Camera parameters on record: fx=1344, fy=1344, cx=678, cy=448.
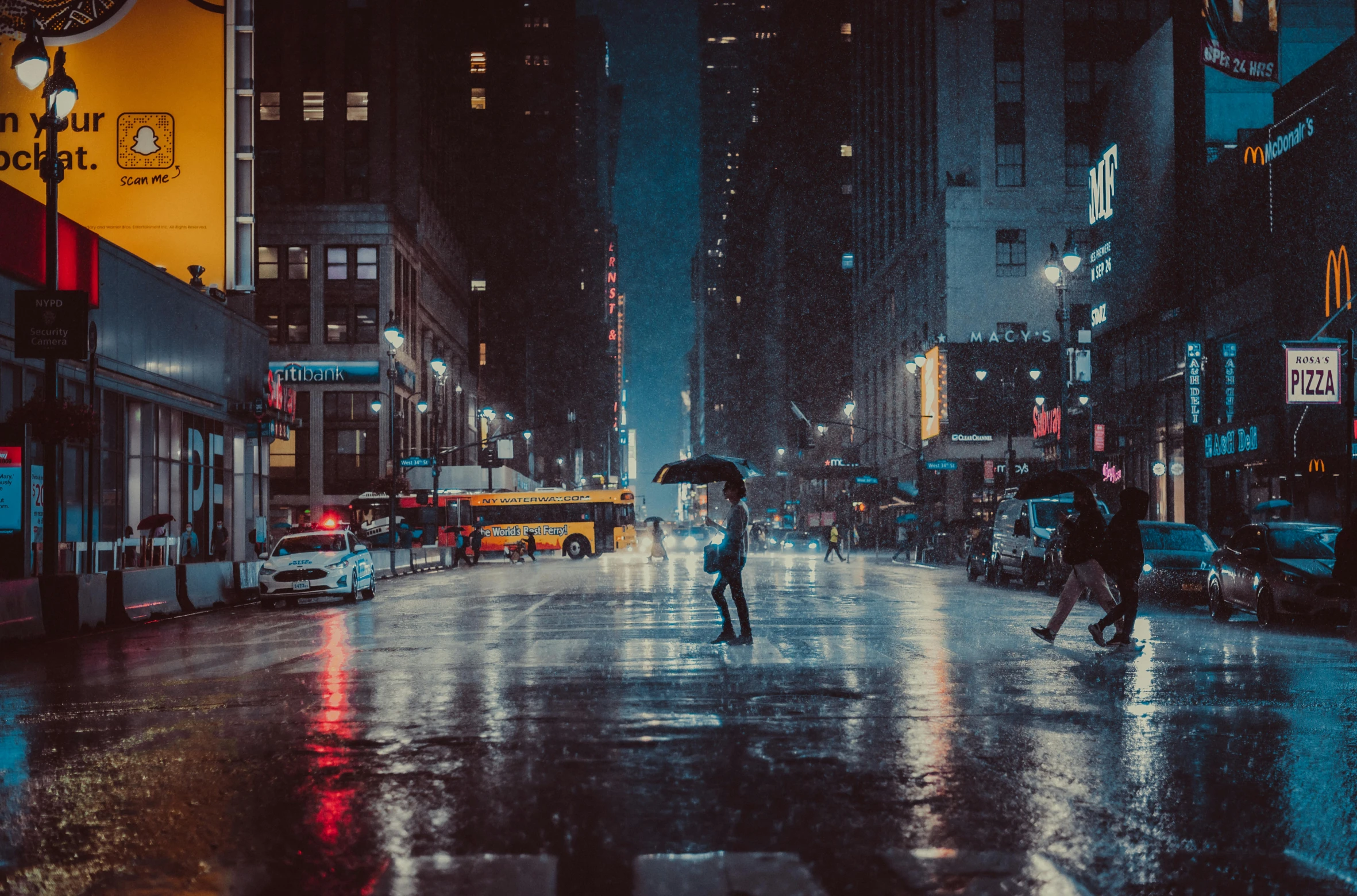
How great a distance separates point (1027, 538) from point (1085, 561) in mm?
15738

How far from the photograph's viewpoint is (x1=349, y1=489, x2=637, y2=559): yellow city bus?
2564 inches

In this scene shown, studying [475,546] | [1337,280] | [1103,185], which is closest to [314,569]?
[1337,280]

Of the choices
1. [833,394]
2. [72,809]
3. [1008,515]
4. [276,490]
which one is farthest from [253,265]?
[833,394]

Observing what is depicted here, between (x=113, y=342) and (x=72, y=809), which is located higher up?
(x=113, y=342)

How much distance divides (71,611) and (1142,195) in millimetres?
41020

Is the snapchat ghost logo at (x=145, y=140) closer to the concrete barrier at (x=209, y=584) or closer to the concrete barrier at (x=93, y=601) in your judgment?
the concrete barrier at (x=209, y=584)

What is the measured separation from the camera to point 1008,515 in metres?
33.3

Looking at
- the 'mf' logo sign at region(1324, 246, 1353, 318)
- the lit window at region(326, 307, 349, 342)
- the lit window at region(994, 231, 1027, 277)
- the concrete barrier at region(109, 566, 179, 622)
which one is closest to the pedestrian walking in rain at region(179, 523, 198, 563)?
the concrete barrier at region(109, 566, 179, 622)

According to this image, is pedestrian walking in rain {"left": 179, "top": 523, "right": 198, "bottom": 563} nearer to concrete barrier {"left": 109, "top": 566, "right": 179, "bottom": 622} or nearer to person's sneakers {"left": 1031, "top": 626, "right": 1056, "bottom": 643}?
concrete barrier {"left": 109, "top": 566, "right": 179, "bottom": 622}

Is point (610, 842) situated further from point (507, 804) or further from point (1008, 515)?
point (1008, 515)

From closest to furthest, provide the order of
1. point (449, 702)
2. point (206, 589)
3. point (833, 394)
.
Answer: point (449, 702) < point (206, 589) < point (833, 394)

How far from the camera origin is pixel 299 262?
7519cm

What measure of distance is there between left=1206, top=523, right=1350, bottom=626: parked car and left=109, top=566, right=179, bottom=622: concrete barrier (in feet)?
58.8

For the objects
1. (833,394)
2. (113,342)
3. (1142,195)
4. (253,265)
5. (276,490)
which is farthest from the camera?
(833,394)
